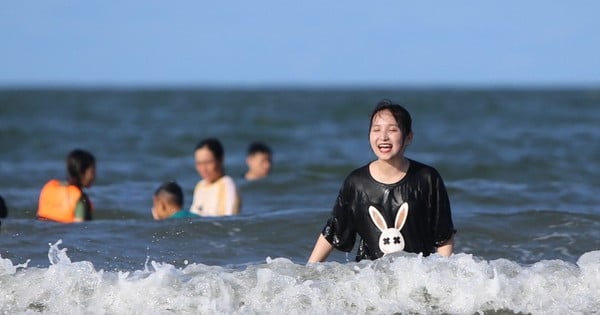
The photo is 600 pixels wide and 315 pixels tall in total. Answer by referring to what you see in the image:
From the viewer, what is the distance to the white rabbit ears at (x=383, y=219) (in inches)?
252

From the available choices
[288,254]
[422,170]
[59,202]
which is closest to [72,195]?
[59,202]

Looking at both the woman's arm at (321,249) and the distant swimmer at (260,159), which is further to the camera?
the distant swimmer at (260,159)

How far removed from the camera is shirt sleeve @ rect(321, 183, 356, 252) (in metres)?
6.53

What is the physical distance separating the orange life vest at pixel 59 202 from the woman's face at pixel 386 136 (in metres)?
4.84

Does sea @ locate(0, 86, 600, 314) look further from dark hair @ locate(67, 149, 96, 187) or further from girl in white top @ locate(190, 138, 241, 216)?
dark hair @ locate(67, 149, 96, 187)

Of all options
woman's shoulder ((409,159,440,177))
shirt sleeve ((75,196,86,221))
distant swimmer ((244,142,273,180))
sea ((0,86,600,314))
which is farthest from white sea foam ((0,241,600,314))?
distant swimmer ((244,142,273,180))

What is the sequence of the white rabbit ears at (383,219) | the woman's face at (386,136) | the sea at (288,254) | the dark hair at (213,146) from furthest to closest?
the dark hair at (213,146) → the sea at (288,254) → the white rabbit ears at (383,219) → the woman's face at (386,136)

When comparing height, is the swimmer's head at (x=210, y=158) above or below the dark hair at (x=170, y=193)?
above

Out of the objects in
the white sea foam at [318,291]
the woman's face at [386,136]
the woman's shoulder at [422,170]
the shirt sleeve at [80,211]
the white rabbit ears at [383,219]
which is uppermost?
the woman's face at [386,136]

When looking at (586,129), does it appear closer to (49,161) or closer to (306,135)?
(306,135)

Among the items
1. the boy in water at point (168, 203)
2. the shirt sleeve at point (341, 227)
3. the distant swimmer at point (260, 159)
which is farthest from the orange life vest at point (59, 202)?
the shirt sleeve at point (341, 227)

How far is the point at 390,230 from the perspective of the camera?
649 centimetres

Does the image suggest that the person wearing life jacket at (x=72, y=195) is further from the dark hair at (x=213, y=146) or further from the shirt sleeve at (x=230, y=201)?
the shirt sleeve at (x=230, y=201)

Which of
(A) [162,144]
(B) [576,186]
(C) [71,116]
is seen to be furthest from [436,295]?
(C) [71,116]
